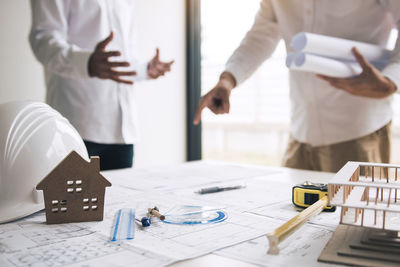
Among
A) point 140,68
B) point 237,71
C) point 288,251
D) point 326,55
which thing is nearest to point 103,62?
point 140,68

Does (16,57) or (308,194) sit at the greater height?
(16,57)

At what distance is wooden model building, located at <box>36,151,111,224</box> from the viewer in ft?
2.14

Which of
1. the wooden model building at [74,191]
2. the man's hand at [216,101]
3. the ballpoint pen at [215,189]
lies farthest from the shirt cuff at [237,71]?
the wooden model building at [74,191]

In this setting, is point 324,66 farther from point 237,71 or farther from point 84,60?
point 84,60

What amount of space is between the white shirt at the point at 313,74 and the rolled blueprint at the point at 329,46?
0.25 feet

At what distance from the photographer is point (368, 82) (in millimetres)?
1164

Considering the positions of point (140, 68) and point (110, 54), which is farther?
point (140, 68)

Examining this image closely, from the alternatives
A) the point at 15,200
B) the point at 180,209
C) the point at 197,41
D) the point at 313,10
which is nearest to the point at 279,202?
the point at 180,209

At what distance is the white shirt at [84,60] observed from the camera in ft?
4.84

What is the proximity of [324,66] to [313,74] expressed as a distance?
323 millimetres

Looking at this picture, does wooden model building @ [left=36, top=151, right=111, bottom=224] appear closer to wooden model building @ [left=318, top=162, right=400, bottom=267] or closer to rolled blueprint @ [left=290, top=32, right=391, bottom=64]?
wooden model building @ [left=318, top=162, right=400, bottom=267]

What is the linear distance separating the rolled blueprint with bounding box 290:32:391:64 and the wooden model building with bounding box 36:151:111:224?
27.8 inches

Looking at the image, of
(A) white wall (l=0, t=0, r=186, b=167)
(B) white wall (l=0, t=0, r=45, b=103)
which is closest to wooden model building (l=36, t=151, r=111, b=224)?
(B) white wall (l=0, t=0, r=45, b=103)

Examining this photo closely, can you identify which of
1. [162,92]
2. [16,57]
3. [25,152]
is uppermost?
[16,57]
